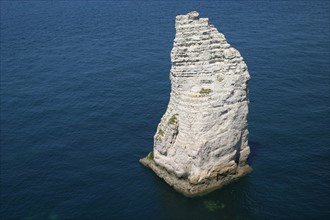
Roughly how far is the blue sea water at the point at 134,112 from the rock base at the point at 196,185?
89 centimetres

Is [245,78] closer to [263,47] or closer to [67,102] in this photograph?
[67,102]

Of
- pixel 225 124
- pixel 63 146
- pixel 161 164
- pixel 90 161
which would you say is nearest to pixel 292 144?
pixel 225 124

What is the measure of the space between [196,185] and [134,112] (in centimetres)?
2407

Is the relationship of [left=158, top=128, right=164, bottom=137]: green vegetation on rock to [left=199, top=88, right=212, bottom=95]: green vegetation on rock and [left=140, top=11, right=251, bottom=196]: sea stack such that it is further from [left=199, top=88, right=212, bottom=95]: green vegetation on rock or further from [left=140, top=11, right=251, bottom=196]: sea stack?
[left=199, top=88, right=212, bottom=95]: green vegetation on rock

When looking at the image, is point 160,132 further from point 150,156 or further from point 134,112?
point 134,112

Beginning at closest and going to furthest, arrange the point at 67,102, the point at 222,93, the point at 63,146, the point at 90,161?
the point at 222,93 → the point at 90,161 → the point at 63,146 → the point at 67,102

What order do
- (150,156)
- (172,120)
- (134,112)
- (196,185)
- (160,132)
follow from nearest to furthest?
1. (196,185)
2. (172,120)
3. (160,132)
4. (150,156)
5. (134,112)

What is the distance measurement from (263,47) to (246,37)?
24.1ft

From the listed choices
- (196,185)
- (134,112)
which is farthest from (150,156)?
(134,112)

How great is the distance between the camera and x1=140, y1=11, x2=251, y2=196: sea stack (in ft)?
163

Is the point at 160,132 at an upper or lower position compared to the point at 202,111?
lower

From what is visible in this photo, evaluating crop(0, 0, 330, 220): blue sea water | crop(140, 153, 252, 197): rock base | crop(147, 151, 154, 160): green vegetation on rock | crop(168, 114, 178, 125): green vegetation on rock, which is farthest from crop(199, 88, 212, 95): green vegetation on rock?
crop(147, 151, 154, 160): green vegetation on rock

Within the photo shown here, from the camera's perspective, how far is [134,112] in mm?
74062

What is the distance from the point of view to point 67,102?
78.8m
